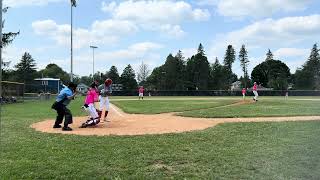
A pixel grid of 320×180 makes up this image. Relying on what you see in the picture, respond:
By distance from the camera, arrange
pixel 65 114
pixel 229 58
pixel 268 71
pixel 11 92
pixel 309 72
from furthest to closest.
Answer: pixel 229 58, pixel 268 71, pixel 309 72, pixel 11 92, pixel 65 114

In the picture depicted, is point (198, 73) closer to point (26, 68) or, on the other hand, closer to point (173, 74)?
point (173, 74)

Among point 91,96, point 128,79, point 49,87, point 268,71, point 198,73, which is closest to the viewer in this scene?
point 91,96

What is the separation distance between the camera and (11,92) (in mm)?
47938

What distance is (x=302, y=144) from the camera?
10617 millimetres

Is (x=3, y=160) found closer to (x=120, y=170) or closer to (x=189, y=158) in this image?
(x=120, y=170)

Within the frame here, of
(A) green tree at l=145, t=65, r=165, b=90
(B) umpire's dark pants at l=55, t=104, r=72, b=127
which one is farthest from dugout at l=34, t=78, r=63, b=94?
(B) umpire's dark pants at l=55, t=104, r=72, b=127

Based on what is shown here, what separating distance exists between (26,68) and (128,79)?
1329 inches

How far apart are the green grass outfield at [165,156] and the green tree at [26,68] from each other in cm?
12815

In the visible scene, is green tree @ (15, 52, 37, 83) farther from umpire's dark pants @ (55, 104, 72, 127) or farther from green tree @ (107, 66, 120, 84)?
umpire's dark pants @ (55, 104, 72, 127)

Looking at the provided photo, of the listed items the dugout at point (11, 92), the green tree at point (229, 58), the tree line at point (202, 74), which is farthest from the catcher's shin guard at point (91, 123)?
the green tree at point (229, 58)

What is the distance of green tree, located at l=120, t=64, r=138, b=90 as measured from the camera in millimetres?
128625

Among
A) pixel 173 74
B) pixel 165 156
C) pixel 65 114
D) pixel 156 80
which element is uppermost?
pixel 173 74

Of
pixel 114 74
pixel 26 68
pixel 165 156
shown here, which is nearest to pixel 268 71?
pixel 114 74

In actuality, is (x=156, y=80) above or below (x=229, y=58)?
below
